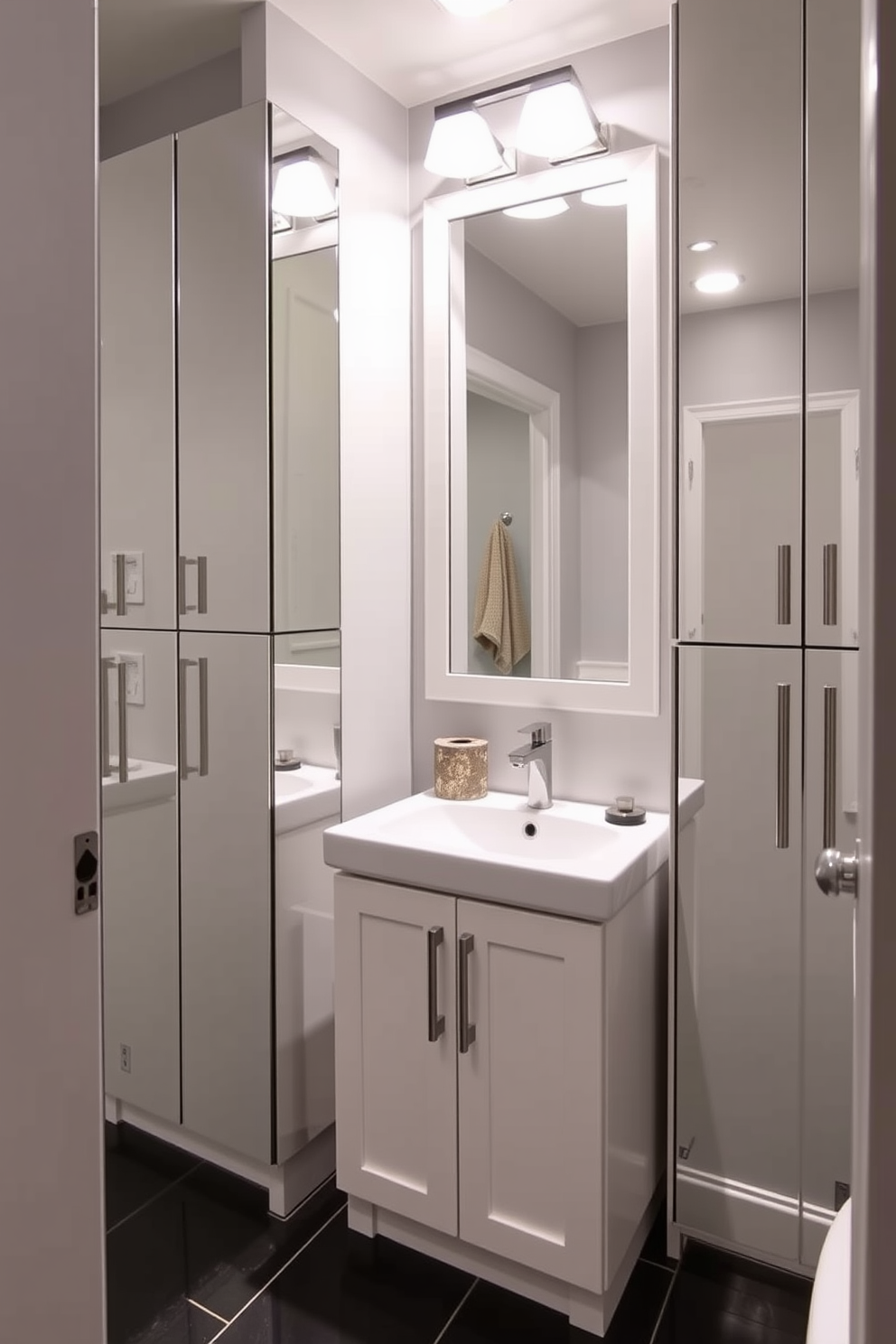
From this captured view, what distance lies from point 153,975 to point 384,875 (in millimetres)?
761

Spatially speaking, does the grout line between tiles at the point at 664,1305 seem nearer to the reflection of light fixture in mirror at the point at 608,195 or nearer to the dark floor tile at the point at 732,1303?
the dark floor tile at the point at 732,1303

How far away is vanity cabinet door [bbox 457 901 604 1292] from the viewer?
1.66 m

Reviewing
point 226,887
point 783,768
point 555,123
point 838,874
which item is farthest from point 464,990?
point 555,123

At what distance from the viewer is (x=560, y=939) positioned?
1.68m

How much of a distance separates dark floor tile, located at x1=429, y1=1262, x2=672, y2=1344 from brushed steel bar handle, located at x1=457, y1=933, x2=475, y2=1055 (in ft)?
1.56

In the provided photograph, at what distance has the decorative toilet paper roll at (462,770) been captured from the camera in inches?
87.5

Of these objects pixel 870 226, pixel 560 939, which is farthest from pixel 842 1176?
pixel 870 226

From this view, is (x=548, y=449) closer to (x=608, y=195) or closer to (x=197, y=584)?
(x=608, y=195)

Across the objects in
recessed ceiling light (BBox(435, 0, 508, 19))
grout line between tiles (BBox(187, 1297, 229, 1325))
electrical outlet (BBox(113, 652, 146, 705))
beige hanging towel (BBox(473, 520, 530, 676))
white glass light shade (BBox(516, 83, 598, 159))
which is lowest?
grout line between tiles (BBox(187, 1297, 229, 1325))

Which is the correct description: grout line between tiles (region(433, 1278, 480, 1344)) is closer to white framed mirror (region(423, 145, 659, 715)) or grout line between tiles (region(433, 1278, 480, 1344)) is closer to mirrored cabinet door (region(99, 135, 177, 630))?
white framed mirror (region(423, 145, 659, 715))

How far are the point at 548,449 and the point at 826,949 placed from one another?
1.23 metres

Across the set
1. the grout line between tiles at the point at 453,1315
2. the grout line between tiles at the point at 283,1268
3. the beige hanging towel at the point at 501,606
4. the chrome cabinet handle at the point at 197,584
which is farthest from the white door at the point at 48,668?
the beige hanging towel at the point at 501,606

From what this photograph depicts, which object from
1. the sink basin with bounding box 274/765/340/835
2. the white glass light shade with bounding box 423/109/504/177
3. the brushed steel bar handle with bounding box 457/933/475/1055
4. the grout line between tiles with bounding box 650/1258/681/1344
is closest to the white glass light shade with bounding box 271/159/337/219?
the white glass light shade with bounding box 423/109/504/177

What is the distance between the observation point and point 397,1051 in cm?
187
